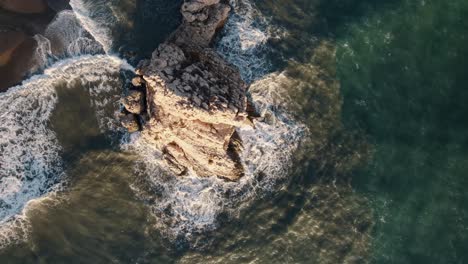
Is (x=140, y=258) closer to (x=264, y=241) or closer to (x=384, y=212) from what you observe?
(x=264, y=241)

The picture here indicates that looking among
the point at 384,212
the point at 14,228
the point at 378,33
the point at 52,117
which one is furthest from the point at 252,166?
the point at 14,228

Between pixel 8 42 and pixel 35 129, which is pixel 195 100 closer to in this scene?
pixel 35 129

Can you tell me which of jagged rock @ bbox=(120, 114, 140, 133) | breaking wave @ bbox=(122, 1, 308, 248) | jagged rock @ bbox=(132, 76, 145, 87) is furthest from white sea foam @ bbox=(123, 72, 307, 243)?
jagged rock @ bbox=(132, 76, 145, 87)

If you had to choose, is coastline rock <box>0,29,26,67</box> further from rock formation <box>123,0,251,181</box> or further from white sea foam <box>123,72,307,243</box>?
white sea foam <box>123,72,307,243</box>

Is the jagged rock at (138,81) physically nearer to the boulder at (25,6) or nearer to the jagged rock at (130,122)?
the jagged rock at (130,122)

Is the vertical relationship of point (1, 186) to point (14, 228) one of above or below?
above

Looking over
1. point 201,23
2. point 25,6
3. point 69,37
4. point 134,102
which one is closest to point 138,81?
point 134,102
